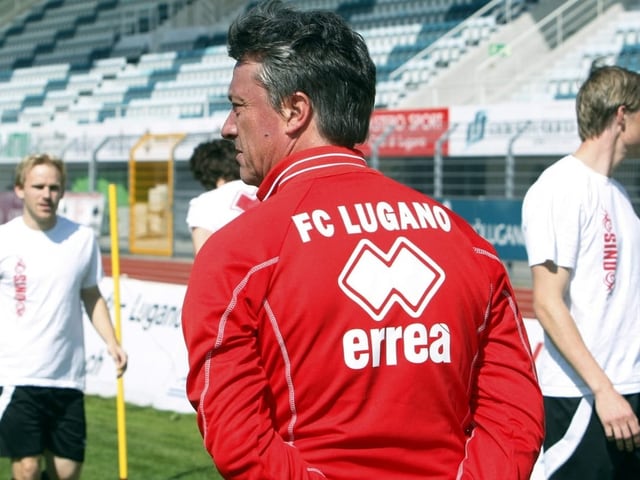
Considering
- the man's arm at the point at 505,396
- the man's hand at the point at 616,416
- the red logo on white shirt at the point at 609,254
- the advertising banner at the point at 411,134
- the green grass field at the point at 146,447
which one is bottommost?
the green grass field at the point at 146,447

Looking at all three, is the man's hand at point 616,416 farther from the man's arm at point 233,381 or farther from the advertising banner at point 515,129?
the advertising banner at point 515,129

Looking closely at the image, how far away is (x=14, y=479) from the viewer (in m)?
5.25

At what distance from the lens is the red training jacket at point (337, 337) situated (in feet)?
6.07

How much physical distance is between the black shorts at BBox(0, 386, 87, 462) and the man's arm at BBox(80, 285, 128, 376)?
0.91 feet

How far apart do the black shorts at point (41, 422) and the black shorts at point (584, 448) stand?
254 centimetres

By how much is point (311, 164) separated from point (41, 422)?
3.60 metres

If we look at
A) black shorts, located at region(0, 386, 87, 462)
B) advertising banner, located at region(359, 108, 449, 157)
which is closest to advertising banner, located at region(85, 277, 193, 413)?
black shorts, located at region(0, 386, 87, 462)

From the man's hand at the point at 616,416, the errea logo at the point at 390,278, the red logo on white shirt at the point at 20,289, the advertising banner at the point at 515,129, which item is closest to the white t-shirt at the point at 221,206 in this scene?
the red logo on white shirt at the point at 20,289

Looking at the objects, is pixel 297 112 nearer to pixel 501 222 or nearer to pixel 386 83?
pixel 501 222

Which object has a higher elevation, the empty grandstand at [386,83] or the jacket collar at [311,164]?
the empty grandstand at [386,83]

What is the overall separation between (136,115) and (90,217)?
20.3 ft

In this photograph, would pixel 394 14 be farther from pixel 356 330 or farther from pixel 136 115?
pixel 356 330

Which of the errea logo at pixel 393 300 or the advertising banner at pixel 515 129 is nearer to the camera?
the errea logo at pixel 393 300

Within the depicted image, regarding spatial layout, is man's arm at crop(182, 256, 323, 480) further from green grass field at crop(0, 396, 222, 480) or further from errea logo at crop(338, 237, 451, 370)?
green grass field at crop(0, 396, 222, 480)
